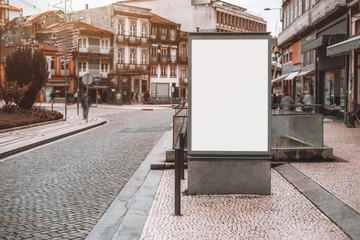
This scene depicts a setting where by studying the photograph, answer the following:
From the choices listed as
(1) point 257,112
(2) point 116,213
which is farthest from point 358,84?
(2) point 116,213

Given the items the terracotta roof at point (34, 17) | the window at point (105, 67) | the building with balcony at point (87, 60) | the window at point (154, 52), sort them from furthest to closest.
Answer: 1. the terracotta roof at point (34, 17)
2. the window at point (154, 52)
3. the window at point (105, 67)
4. the building with balcony at point (87, 60)

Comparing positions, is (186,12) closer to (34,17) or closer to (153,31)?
(153,31)

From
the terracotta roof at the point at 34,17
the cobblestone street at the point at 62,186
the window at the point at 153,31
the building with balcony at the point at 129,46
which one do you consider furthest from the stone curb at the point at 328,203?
the terracotta roof at the point at 34,17

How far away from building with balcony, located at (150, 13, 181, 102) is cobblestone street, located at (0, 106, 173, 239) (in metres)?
53.0

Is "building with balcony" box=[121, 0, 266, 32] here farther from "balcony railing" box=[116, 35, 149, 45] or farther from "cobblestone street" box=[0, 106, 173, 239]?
"cobblestone street" box=[0, 106, 173, 239]

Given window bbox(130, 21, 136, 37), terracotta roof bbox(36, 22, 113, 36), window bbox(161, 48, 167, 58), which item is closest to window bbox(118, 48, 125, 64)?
terracotta roof bbox(36, 22, 113, 36)

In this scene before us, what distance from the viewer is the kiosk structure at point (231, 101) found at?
5.87m

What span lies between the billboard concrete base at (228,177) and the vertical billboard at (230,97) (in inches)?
5.2

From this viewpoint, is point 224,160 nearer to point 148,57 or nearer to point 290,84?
point 290,84

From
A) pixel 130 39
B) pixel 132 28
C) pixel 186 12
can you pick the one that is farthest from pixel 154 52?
pixel 186 12

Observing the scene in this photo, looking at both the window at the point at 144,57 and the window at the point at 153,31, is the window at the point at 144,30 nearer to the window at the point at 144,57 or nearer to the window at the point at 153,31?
the window at the point at 153,31

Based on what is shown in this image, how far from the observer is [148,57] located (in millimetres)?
64375

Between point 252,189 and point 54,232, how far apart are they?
2.66 meters

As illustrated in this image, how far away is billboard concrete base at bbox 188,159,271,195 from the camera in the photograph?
597 cm
